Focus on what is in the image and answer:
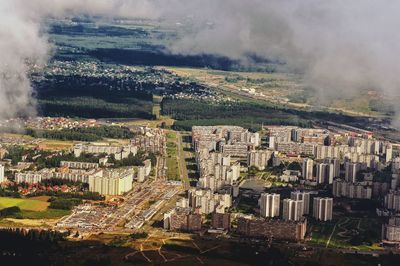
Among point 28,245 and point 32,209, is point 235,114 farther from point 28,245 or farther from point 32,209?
point 28,245

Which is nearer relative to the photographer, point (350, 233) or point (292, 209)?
point (350, 233)

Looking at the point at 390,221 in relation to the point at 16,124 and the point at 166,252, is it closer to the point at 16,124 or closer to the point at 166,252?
the point at 166,252

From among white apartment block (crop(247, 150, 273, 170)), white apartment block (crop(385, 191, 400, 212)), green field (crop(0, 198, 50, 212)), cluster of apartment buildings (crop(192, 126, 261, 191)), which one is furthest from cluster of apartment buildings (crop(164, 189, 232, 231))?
white apartment block (crop(247, 150, 273, 170))

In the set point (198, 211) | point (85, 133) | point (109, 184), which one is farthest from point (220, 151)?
point (198, 211)

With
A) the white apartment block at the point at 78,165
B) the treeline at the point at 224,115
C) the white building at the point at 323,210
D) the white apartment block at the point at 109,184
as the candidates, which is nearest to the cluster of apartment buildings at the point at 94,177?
the white apartment block at the point at 109,184

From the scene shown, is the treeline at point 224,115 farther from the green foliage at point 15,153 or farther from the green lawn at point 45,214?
the green lawn at point 45,214

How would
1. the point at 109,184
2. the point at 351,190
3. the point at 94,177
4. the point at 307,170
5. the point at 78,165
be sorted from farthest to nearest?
the point at 78,165
the point at 307,170
the point at 94,177
the point at 109,184
the point at 351,190
